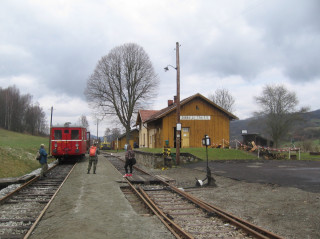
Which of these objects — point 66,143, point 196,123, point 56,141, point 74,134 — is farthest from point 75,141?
point 196,123

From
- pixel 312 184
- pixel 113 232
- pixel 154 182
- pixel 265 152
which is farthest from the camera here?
pixel 265 152

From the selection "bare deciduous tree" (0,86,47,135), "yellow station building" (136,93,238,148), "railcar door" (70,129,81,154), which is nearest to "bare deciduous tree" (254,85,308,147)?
"yellow station building" (136,93,238,148)

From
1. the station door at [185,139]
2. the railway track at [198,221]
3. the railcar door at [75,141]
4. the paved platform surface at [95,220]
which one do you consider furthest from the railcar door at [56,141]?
the railway track at [198,221]

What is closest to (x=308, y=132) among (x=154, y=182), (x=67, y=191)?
(x=154, y=182)

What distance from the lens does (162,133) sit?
29.5 metres

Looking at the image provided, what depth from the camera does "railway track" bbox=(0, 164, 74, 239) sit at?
20.4ft

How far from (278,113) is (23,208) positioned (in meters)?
46.7

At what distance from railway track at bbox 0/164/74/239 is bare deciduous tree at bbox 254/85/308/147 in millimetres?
41799

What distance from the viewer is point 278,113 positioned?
49.5 m

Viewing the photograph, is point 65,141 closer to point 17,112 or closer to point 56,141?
point 56,141

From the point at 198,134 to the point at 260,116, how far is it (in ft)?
83.9

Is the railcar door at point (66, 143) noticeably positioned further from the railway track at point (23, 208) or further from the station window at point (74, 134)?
the railway track at point (23, 208)

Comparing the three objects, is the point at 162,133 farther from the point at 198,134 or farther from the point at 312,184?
the point at 312,184

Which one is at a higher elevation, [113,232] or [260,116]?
[260,116]
